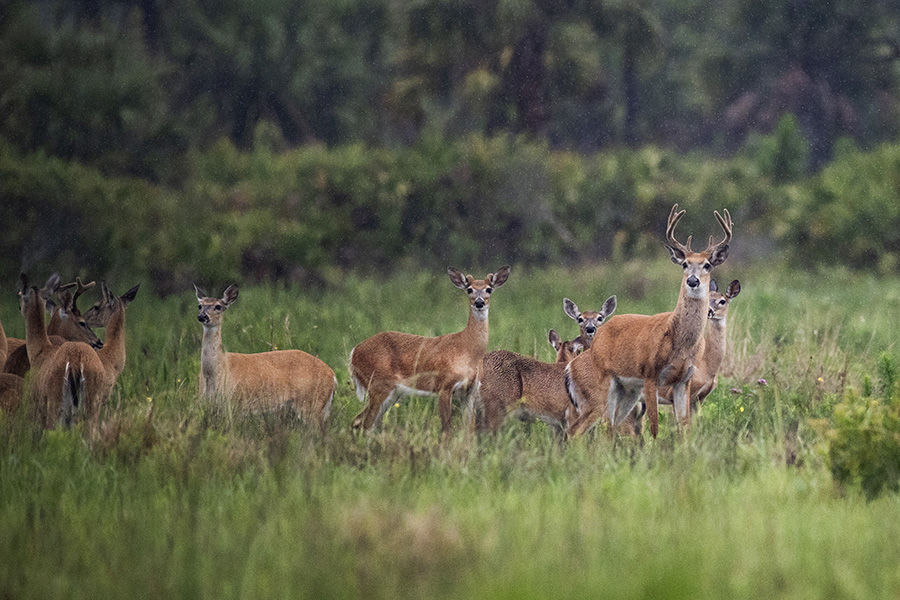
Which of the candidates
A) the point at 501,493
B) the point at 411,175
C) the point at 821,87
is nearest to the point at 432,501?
the point at 501,493

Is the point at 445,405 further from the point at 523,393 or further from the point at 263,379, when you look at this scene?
the point at 263,379

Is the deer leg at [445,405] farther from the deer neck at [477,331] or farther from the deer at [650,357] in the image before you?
the deer at [650,357]

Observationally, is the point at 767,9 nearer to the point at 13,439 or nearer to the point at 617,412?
the point at 617,412

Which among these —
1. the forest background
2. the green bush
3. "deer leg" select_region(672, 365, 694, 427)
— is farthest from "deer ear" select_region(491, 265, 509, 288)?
the forest background

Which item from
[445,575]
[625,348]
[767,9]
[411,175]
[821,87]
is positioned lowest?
[445,575]

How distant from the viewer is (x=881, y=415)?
6.29 metres

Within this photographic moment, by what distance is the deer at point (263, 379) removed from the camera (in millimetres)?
8352

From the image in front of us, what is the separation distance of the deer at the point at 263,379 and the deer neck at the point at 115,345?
0.63m

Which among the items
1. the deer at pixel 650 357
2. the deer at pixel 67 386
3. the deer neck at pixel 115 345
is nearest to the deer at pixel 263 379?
the deer neck at pixel 115 345

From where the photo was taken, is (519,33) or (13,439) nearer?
(13,439)

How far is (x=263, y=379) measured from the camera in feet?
27.8

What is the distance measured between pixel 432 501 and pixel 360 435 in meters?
1.70

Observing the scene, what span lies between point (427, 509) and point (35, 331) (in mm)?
4079

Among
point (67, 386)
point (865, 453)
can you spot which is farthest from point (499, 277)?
point (865, 453)
